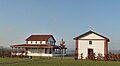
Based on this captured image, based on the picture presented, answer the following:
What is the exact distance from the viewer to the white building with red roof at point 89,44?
46869 millimetres

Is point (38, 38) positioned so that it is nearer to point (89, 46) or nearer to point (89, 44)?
point (89, 44)

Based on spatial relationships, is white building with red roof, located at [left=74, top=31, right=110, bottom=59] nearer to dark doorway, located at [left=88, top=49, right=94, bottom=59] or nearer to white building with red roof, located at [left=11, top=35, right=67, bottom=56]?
dark doorway, located at [left=88, top=49, right=94, bottom=59]

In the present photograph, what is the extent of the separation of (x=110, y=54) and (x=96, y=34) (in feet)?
15.9

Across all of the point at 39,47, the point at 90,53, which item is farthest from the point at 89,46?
the point at 39,47

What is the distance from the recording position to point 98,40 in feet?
155

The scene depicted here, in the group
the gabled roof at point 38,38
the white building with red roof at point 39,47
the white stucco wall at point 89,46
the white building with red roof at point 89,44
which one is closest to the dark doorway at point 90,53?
the white building with red roof at point 89,44

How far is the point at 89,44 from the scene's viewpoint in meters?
47.7

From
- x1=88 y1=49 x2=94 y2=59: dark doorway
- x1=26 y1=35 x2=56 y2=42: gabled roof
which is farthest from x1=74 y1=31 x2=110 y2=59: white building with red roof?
x1=26 y1=35 x2=56 y2=42: gabled roof

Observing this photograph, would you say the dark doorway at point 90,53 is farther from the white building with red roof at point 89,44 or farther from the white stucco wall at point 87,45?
the white stucco wall at point 87,45

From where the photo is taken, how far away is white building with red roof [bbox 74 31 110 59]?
46.9 metres

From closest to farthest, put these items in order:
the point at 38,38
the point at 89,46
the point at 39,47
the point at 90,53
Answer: the point at 90,53 < the point at 89,46 < the point at 39,47 < the point at 38,38

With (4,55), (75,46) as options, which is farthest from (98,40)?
(4,55)

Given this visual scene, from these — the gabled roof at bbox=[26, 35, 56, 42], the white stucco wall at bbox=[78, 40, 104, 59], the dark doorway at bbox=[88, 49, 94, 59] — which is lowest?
the dark doorway at bbox=[88, 49, 94, 59]

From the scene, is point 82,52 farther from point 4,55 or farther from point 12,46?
point 12,46
